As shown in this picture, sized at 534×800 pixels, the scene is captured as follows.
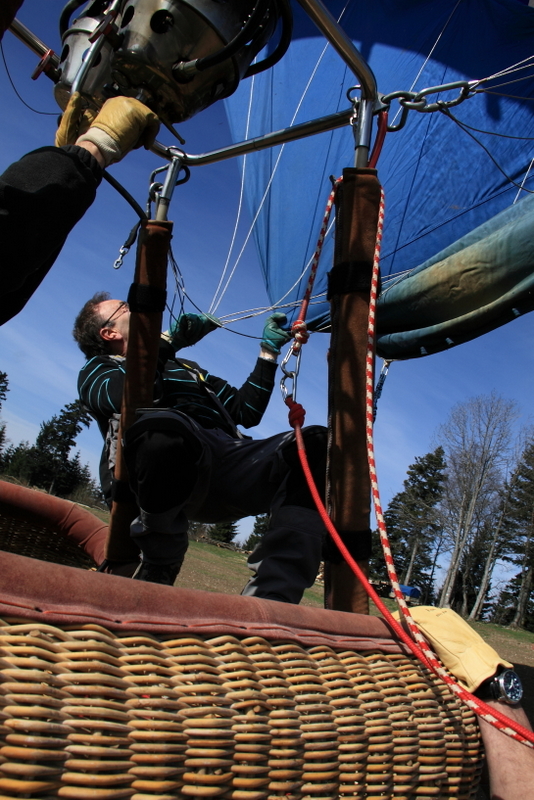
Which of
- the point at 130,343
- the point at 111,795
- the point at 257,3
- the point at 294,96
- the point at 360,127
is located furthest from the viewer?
the point at 294,96

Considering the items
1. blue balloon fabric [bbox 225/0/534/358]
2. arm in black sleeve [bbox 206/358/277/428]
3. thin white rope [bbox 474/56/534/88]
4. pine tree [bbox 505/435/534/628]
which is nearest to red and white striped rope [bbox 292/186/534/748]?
thin white rope [bbox 474/56/534/88]

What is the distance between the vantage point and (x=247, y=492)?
1715mm

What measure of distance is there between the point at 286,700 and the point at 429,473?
33.8 meters

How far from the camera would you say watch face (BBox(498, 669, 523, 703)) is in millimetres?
1029

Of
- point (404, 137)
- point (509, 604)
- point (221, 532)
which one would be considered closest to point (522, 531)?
point (509, 604)

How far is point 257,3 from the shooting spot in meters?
1.70

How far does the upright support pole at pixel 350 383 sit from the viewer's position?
4.11ft

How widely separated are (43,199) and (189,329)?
1.51 m

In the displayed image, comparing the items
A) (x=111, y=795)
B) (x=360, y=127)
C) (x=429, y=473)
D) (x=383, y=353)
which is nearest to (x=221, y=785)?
(x=111, y=795)

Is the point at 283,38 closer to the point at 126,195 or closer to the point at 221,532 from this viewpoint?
the point at 126,195

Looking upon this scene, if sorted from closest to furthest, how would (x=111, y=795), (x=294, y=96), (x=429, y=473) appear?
(x=111, y=795)
(x=294, y=96)
(x=429, y=473)

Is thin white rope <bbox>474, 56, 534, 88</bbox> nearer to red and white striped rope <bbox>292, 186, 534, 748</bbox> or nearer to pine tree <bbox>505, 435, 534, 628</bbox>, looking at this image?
red and white striped rope <bbox>292, 186, 534, 748</bbox>

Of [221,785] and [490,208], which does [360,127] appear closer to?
[221,785]

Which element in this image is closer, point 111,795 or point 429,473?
point 111,795
